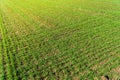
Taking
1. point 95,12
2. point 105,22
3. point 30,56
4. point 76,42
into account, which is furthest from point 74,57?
point 95,12

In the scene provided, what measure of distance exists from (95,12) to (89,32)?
554 centimetres

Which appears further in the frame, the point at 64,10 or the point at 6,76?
the point at 64,10

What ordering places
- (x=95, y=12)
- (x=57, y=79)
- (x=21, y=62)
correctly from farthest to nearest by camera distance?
(x=95, y=12), (x=21, y=62), (x=57, y=79)

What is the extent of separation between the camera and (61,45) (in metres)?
11.7

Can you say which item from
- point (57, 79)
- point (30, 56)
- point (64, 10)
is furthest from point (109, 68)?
point (64, 10)

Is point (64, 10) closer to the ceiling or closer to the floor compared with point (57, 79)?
closer to the ceiling

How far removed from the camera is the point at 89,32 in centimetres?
1341

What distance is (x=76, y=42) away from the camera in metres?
12.0

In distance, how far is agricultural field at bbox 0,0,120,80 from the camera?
910cm

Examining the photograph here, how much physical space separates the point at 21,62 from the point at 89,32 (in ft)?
19.5

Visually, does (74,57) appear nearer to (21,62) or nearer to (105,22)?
(21,62)

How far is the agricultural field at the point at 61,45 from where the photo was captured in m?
9.10

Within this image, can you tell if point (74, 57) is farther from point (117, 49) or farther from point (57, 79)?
point (117, 49)

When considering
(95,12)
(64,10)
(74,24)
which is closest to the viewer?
(74,24)
